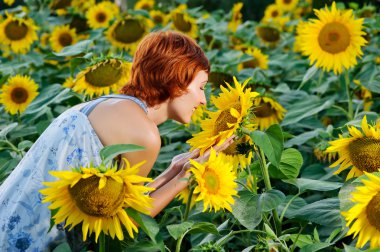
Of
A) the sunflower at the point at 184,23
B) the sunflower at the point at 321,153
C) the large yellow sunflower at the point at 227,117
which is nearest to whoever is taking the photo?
the large yellow sunflower at the point at 227,117

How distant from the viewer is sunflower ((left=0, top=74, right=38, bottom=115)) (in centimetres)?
306

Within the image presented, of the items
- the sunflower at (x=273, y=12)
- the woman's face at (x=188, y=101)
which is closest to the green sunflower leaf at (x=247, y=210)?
the woman's face at (x=188, y=101)

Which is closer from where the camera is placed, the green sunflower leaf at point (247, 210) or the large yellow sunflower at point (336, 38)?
the green sunflower leaf at point (247, 210)

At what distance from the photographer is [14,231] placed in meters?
1.98

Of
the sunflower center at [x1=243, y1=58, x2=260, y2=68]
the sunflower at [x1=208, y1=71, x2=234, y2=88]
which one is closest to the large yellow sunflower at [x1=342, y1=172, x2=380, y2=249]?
the sunflower at [x1=208, y1=71, x2=234, y2=88]

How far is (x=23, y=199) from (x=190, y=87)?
1.67ft

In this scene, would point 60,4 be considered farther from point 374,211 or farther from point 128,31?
point 374,211

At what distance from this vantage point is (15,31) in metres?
3.88

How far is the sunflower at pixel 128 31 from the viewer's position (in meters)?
3.75

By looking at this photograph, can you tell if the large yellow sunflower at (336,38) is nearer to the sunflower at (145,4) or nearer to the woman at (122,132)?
the woman at (122,132)

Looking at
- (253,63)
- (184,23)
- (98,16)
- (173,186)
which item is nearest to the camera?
(173,186)

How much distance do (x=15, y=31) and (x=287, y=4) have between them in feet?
7.17

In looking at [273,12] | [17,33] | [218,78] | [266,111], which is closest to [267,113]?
[266,111]

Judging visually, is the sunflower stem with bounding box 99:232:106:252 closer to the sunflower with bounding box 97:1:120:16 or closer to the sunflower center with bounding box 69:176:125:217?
the sunflower center with bounding box 69:176:125:217
